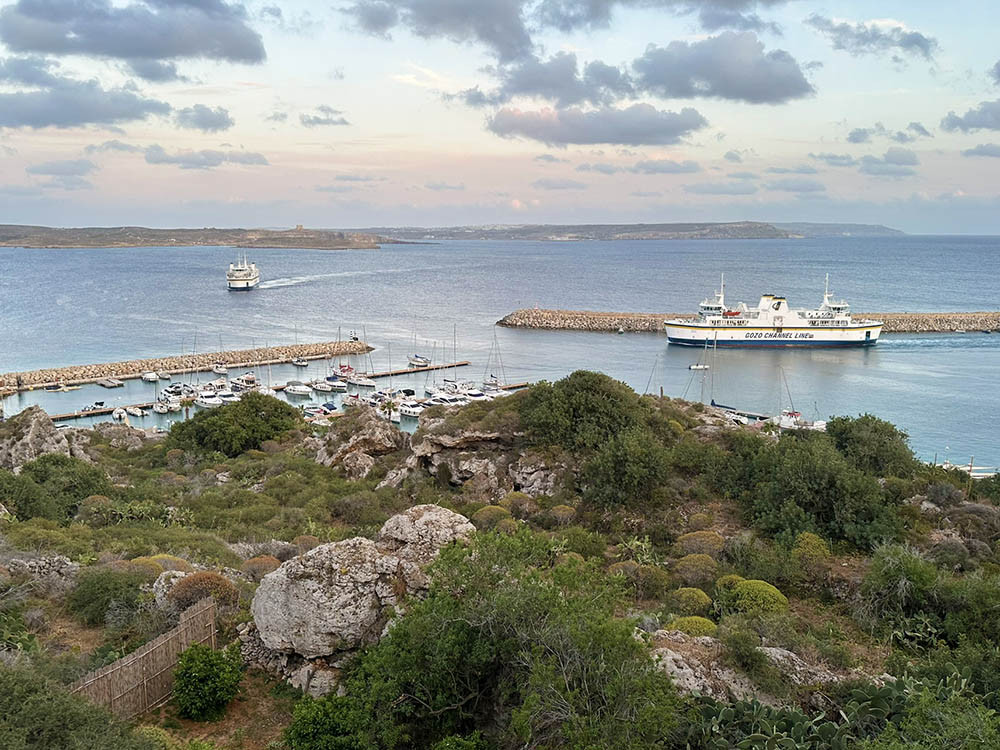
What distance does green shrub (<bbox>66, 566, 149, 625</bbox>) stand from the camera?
43.4 ft

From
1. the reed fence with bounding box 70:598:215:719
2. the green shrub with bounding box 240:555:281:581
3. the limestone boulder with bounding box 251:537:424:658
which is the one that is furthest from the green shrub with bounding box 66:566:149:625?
the limestone boulder with bounding box 251:537:424:658

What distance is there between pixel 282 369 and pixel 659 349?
41913mm

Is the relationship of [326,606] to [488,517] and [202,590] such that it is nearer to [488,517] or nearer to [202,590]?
[202,590]

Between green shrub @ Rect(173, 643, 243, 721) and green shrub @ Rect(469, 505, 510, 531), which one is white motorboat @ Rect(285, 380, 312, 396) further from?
green shrub @ Rect(173, 643, 243, 721)

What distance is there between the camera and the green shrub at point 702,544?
17.8 meters

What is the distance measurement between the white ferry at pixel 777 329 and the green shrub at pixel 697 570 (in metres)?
65.4

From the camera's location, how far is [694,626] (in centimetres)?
1270

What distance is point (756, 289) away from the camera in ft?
452

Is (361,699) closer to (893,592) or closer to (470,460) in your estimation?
(893,592)

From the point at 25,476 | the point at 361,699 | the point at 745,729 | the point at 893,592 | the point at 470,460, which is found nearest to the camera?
the point at 745,729

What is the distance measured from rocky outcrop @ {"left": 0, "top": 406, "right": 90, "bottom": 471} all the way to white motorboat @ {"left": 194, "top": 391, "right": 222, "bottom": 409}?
2483cm

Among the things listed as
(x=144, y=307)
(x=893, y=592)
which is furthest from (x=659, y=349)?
(x=144, y=307)

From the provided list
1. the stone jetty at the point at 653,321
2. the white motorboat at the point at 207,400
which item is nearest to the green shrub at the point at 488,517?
the white motorboat at the point at 207,400

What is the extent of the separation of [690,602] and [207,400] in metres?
50.7
